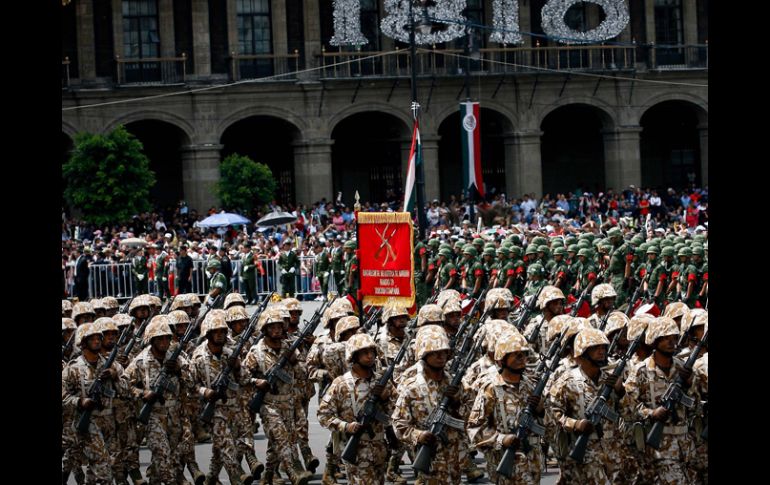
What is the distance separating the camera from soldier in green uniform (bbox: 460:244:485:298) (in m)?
21.7

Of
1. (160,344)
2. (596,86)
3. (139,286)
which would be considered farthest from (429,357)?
(596,86)

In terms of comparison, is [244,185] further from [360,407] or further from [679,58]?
[360,407]

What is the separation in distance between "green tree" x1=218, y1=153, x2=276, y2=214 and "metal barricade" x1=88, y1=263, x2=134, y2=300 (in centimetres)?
832

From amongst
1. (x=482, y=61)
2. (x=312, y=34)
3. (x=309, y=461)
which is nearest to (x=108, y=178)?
(x=312, y=34)

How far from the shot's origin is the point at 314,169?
142 feet

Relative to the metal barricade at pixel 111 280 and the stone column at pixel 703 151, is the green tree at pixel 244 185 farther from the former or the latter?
the stone column at pixel 703 151

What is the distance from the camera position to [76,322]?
15109 millimetres

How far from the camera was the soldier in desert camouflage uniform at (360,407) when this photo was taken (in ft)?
31.6

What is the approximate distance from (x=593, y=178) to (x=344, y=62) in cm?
1266

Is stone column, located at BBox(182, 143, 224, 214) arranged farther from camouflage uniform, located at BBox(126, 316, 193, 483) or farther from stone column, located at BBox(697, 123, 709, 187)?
camouflage uniform, located at BBox(126, 316, 193, 483)

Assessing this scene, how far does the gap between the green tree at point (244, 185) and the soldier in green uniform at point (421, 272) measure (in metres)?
15.2

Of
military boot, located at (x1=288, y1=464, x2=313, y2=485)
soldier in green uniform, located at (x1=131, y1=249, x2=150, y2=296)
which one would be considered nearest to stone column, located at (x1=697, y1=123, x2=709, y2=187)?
soldier in green uniform, located at (x1=131, y1=249, x2=150, y2=296)

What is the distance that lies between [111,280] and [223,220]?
5.51 meters

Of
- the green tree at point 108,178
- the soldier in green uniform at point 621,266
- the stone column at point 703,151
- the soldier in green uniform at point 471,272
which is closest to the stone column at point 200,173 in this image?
the green tree at point 108,178
